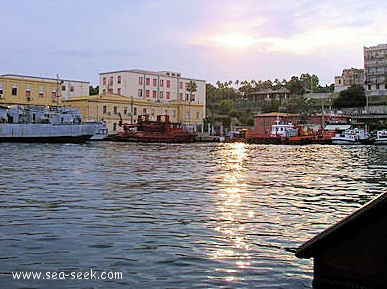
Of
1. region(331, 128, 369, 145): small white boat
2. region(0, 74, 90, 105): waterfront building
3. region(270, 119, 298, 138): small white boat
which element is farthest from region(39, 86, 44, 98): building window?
region(331, 128, 369, 145): small white boat

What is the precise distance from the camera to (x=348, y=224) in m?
3.92

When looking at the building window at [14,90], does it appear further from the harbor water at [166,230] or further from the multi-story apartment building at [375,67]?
the multi-story apartment building at [375,67]

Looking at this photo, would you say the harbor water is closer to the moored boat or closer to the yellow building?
the moored boat

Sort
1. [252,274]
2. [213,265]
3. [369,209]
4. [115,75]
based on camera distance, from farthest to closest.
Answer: [115,75]
[213,265]
[252,274]
[369,209]

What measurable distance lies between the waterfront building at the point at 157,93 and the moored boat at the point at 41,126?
1733 cm

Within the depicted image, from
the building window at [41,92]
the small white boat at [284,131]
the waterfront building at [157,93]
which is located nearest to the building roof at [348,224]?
the small white boat at [284,131]

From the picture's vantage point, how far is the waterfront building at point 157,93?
83750 millimetres

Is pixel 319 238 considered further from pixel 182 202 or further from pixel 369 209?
pixel 182 202

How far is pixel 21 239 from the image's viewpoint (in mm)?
7246

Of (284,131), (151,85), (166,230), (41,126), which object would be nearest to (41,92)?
(41,126)

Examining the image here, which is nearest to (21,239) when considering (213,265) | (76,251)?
(76,251)

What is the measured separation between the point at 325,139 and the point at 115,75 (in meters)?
37.8

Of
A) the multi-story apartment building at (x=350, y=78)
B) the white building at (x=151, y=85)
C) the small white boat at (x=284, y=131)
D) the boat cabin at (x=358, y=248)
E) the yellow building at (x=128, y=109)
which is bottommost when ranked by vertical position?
the boat cabin at (x=358, y=248)

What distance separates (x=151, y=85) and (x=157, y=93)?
1.92 metres
